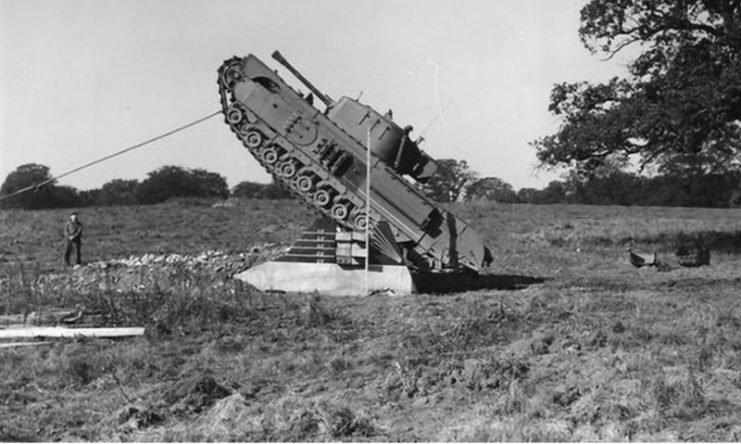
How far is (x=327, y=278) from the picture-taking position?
15242 mm

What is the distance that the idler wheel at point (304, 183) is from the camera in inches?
645

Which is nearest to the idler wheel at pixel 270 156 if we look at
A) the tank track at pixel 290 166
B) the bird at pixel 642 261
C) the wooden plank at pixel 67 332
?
the tank track at pixel 290 166

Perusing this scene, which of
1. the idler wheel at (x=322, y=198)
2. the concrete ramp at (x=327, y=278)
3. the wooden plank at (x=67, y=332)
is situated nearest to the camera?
the wooden plank at (x=67, y=332)

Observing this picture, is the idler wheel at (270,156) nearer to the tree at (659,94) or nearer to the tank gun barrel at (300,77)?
the tank gun barrel at (300,77)

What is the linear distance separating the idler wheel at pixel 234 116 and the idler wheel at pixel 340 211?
2.62 m

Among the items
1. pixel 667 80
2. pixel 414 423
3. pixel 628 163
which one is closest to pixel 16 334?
pixel 414 423

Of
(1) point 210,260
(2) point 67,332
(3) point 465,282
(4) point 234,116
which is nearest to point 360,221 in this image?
(3) point 465,282

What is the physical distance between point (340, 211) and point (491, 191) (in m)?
65.8

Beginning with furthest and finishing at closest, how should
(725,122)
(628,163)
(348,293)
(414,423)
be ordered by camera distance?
1. (628,163)
2. (725,122)
3. (348,293)
4. (414,423)

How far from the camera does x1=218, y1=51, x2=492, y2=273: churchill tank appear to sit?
1583 cm

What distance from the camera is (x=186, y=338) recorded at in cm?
1062

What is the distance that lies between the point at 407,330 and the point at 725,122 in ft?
44.2

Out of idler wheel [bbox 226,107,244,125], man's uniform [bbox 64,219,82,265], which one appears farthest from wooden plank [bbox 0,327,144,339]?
man's uniform [bbox 64,219,82,265]

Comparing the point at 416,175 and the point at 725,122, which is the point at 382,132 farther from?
the point at 725,122
